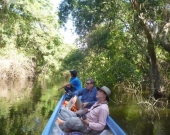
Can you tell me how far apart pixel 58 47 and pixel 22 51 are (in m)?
4.92

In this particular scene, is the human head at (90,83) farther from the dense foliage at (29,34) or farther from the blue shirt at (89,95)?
the dense foliage at (29,34)

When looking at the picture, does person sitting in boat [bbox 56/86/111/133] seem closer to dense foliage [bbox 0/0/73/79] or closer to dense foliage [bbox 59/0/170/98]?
dense foliage [bbox 59/0/170/98]

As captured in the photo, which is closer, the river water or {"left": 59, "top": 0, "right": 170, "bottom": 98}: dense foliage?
the river water

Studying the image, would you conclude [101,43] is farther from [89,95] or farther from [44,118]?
[89,95]

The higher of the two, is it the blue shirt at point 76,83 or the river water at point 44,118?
the blue shirt at point 76,83

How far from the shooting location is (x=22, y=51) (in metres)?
23.9

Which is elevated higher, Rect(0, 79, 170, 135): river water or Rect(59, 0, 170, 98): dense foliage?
Rect(59, 0, 170, 98): dense foliage

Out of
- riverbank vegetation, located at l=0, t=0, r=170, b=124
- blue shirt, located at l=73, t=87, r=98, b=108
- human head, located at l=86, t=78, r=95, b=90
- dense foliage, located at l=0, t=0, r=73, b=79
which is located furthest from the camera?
dense foliage, located at l=0, t=0, r=73, b=79

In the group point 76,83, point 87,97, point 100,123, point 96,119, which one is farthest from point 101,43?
point 100,123

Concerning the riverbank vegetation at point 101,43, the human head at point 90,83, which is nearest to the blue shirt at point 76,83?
the human head at point 90,83

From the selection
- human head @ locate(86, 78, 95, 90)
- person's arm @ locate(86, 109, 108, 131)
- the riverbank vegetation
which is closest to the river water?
the riverbank vegetation

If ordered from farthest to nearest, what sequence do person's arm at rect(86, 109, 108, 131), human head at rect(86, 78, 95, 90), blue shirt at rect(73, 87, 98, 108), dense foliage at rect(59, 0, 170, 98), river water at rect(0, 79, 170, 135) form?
1. dense foliage at rect(59, 0, 170, 98)
2. river water at rect(0, 79, 170, 135)
3. blue shirt at rect(73, 87, 98, 108)
4. human head at rect(86, 78, 95, 90)
5. person's arm at rect(86, 109, 108, 131)

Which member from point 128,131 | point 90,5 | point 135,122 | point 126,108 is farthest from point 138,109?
point 90,5

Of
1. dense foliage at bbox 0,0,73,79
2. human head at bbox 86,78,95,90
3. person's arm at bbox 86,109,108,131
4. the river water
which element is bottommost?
the river water
